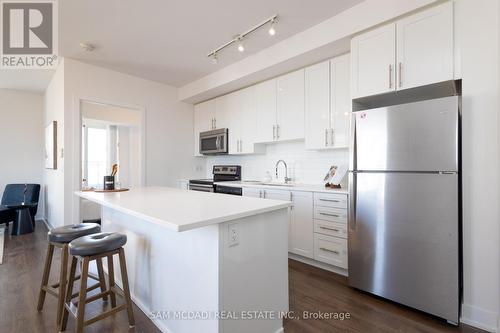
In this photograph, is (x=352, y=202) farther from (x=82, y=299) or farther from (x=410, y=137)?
(x=82, y=299)

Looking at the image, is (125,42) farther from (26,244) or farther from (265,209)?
(26,244)

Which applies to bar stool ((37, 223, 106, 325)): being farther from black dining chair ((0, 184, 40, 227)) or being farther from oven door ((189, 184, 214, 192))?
black dining chair ((0, 184, 40, 227))

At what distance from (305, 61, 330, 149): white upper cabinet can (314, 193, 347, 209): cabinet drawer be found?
0.67 meters

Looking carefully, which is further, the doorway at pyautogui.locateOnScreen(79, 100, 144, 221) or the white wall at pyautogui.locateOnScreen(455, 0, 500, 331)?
the doorway at pyautogui.locateOnScreen(79, 100, 144, 221)

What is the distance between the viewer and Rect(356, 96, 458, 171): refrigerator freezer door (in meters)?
1.83

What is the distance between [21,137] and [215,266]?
599 centimetres

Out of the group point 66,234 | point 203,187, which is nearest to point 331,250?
point 203,187

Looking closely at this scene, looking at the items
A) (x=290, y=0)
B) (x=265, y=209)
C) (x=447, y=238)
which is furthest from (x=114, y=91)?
(x=447, y=238)

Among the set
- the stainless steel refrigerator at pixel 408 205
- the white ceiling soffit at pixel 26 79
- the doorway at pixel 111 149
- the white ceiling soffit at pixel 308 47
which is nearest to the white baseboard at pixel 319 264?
the stainless steel refrigerator at pixel 408 205

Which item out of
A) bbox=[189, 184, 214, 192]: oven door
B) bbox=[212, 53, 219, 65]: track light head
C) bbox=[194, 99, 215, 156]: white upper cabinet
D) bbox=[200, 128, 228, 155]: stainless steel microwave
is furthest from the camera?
bbox=[194, 99, 215, 156]: white upper cabinet

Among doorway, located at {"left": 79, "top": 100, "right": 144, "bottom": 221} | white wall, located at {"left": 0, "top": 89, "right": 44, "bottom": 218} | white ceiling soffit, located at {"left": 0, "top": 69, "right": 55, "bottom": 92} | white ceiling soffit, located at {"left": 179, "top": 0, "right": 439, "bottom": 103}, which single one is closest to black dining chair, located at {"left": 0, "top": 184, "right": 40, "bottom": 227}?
white wall, located at {"left": 0, "top": 89, "right": 44, "bottom": 218}

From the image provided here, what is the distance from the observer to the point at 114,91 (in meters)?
4.00

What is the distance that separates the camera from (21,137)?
5145mm

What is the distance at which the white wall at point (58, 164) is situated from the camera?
365 centimetres
